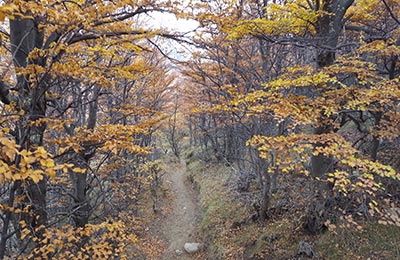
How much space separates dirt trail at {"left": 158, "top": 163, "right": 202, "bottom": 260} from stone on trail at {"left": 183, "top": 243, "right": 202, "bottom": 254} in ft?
0.59

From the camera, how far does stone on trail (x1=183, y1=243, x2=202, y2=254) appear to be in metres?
10.7

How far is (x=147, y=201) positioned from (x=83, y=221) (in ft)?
31.7

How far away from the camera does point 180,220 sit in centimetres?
1445

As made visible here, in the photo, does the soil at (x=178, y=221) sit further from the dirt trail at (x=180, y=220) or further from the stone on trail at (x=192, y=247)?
the stone on trail at (x=192, y=247)

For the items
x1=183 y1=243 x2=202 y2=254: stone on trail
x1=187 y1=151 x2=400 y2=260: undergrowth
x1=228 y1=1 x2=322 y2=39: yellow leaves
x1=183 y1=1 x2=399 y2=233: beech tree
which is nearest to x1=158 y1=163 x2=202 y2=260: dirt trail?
x1=183 y1=243 x2=202 y2=254: stone on trail

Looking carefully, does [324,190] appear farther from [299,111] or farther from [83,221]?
[83,221]

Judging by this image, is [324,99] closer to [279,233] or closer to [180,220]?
[279,233]

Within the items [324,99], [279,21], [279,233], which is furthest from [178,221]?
[279,21]

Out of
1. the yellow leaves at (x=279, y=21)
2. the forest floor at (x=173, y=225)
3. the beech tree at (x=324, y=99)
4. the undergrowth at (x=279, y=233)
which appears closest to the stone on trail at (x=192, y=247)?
the forest floor at (x=173, y=225)

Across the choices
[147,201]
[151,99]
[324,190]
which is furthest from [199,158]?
[324,190]

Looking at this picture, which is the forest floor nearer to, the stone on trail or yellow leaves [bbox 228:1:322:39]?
the stone on trail

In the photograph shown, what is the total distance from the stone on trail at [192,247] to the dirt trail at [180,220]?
0.18 m

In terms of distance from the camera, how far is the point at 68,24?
A: 3941 millimetres

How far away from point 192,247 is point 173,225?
134 inches
